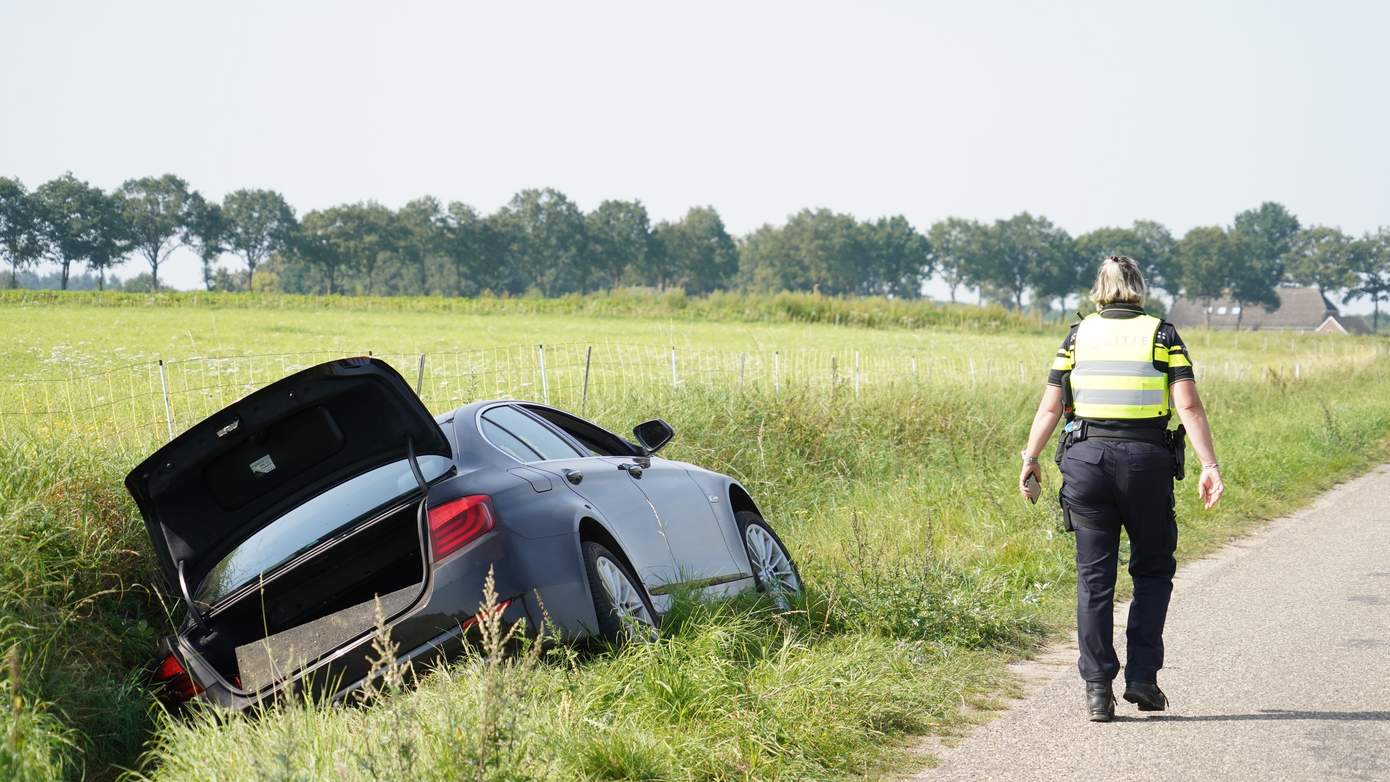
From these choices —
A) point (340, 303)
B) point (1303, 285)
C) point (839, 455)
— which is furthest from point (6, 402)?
point (1303, 285)

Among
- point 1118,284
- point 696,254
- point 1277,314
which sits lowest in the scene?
point 1277,314

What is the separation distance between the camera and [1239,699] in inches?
223

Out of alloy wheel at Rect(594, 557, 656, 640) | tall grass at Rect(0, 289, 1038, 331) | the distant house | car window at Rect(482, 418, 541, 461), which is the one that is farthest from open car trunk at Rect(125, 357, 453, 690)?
the distant house

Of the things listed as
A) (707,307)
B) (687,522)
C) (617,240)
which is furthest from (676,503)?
(617,240)

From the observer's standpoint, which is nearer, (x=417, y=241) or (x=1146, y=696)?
(x=1146, y=696)

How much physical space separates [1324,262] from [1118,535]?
561ft

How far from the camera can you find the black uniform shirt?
5594mm

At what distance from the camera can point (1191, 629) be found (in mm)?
7176

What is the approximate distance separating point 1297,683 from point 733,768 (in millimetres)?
3056

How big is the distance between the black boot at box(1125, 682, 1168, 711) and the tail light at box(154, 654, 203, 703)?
154 inches

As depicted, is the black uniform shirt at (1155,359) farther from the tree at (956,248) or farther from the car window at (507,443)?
the tree at (956,248)

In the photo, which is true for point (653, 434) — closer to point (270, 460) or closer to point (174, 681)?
point (270, 460)

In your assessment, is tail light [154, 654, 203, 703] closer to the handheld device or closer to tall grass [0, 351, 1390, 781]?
tall grass [0, 351, 1390, 781]

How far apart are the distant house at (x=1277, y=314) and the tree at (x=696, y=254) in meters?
56.1
